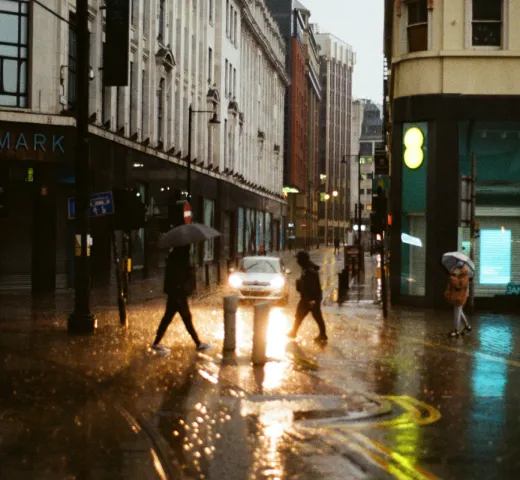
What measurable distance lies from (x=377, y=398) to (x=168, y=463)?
165 inches

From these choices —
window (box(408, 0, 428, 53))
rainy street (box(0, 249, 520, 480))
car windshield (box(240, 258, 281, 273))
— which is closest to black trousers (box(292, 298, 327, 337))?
rainy street (box(0, 249, 520, 480))

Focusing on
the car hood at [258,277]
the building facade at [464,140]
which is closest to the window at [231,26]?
the car hood at [258,277]

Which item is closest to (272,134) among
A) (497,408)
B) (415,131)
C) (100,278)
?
(100,278)

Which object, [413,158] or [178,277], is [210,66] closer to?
[413,158]

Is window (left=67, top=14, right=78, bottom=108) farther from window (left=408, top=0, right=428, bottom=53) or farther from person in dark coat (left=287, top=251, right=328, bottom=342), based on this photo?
person in dark coat (left=287, top=251, right=328, bottom=342)

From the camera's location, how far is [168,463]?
8.00m

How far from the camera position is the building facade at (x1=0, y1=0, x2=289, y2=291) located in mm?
32031

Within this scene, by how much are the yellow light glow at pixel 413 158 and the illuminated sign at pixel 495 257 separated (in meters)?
2.54

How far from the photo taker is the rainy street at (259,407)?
Answer: 26.3ft

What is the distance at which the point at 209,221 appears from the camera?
60.9 metres

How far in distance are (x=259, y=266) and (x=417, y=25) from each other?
28.3 ft

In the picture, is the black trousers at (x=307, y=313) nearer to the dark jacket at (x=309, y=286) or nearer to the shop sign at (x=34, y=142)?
the dark jacket at (x=309, y=286)

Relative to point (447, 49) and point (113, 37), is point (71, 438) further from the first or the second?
point (113, 37)

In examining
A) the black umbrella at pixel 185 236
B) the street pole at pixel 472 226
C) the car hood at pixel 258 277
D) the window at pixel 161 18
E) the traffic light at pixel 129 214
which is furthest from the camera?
the window at pixel 161 18
